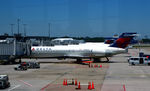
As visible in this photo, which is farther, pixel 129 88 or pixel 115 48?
pixel 115 48

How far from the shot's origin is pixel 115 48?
48594mm

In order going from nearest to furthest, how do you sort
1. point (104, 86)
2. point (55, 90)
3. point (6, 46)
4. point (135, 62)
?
point (55, 90) < point (104, 86) < point (135, 62) < point (6, 46)

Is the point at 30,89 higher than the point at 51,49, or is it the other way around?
the point at 51,49

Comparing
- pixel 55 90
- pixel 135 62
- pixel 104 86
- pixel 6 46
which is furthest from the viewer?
pixel 6 46

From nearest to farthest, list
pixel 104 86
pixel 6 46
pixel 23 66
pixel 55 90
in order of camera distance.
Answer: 1. pixel 55 90
2. pixel 104 86
3. pixel 23 66
4. pixel 6 46

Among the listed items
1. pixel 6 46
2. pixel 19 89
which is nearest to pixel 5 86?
pixel 19 89

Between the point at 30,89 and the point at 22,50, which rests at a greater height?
the point at 22,50

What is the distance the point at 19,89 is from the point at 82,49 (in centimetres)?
2844

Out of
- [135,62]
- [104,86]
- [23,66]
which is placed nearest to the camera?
[104,86]

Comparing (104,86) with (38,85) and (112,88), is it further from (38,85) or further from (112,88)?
(38,85)

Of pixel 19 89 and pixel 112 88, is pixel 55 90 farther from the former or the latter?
pixel 112 88

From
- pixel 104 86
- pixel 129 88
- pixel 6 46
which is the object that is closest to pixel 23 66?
pixel 6 46

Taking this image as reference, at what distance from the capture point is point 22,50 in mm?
48844

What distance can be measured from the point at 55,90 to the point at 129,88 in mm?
6870
